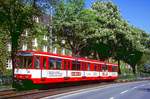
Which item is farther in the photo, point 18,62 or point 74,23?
point 74,23

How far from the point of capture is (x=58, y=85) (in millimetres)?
42062

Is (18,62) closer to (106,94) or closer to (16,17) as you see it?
(16,17)

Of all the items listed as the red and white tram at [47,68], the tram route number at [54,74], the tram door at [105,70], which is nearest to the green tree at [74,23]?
the tram door at [105,70]

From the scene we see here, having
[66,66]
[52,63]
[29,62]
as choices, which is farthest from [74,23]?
[29,62]

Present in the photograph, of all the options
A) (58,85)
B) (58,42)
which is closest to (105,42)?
(58,42)

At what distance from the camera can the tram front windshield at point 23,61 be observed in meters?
32.9

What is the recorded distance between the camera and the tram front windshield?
32.9 meters

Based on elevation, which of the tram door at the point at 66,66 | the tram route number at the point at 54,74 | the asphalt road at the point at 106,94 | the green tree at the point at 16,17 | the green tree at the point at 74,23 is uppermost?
the green tree at the point at 74,23

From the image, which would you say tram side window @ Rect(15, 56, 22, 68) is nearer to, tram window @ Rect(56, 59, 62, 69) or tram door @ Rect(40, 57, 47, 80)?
tram door @ Rect(40, 57, 47, 80)

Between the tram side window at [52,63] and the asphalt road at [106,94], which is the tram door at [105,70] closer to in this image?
the asphalt road at [106,94]

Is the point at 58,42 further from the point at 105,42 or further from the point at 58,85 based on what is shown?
the point at 58,85

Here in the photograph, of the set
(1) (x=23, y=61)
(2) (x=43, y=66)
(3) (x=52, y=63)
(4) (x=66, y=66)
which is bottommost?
(2) (x=43, y=66)

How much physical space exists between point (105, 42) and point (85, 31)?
6.51 meters

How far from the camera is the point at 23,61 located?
33.3 metres
